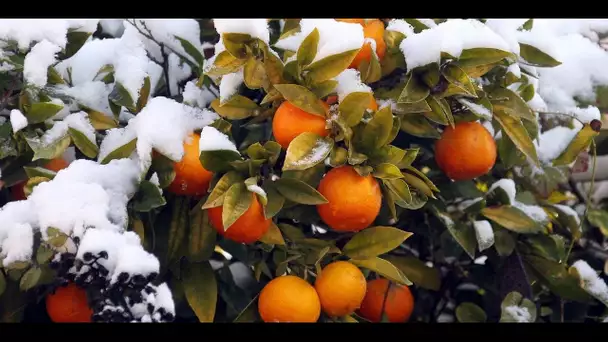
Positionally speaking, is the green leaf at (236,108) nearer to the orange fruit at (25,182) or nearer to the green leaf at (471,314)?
the orange fruit at (25,182)

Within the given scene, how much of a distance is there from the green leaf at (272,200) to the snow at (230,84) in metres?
0.13

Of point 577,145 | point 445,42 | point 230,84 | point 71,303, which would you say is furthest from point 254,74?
point 577,145

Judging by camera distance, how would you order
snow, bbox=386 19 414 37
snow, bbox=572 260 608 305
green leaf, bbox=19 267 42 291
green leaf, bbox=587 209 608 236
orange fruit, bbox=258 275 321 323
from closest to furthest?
green leaf, bbox=19 267 42 291
orange fruit, bbox=258 275 321 323
snow, bbox=386 19 414 37
snow, bbox=572 260 608 305
green leaf, bbox=587 209 608 236

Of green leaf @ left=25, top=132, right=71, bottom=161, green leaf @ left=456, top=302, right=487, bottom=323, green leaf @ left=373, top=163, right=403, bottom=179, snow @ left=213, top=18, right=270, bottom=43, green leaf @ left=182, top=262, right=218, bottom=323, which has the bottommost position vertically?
green leaf @ left=456, top=302, right=487, bottom=323

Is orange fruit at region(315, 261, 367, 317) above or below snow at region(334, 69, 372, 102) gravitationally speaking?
below

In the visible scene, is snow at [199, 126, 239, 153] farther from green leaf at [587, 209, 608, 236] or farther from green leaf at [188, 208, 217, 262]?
green leaf at [587, 209, 608, 236]

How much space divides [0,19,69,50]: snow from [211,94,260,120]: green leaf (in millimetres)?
236

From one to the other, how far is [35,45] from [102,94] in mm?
114

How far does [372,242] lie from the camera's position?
965 mm

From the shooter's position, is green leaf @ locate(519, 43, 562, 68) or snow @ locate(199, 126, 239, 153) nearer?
snow @ locate(199, 126, 239, 153)

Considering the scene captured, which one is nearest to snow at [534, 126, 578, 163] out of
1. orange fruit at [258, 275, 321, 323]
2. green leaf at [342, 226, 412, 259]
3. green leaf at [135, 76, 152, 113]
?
green leaf at [342, 226, 412, 259]

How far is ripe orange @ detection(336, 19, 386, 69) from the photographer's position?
999 mm

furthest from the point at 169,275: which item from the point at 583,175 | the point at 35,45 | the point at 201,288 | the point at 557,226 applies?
the point at 583,175

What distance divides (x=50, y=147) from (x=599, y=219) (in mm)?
921
